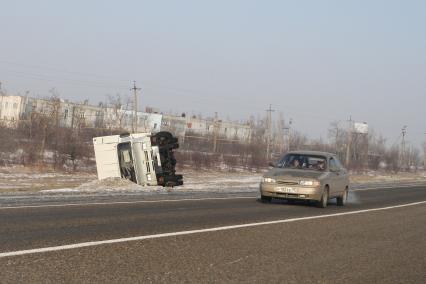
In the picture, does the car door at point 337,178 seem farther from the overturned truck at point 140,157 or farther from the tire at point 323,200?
the overturned truck at point 140,157

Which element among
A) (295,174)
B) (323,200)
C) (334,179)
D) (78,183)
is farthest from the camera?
(78,183)

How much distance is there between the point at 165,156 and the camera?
26.8 m

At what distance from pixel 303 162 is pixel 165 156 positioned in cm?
894

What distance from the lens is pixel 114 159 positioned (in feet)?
88.7

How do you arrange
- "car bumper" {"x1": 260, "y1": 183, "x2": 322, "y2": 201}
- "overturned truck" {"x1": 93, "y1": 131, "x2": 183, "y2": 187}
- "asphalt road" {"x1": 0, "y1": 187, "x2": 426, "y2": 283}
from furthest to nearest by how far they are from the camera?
"overturned truck" {"x1": 93, "y1": 131, "x2": 183, "y2": 187}, "car bumper" {"x1": 260, "y1": 183, "x2": 322, "y2": 201}, "asphalt road" {"x1": 0, "y1": 187, "x2": 426, "y2": 283}

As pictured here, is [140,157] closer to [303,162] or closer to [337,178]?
[303,162]

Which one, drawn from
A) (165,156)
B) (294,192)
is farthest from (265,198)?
(165,156)

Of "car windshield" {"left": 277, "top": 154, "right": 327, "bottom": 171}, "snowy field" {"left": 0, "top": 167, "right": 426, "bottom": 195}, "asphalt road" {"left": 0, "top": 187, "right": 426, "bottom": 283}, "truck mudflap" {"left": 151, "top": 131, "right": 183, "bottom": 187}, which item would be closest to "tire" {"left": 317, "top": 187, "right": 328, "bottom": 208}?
"car windshield" {"left": 277, "top": 154, "right": 327, "bottom": 171}

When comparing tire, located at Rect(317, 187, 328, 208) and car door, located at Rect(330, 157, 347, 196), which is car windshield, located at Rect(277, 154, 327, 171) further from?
tire, located at Rect(317, 187, 328, 208)

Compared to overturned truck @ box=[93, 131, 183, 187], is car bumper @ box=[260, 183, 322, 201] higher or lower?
lower

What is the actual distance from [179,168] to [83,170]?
9.59 m

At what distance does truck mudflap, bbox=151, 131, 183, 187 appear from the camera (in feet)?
86.2

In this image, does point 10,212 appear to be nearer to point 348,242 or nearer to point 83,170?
point 348,242

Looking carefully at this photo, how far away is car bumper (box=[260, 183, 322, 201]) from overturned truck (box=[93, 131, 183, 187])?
30.1ft
